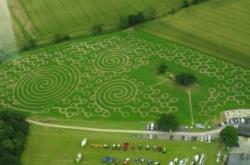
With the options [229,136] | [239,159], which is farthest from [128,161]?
[239,159]

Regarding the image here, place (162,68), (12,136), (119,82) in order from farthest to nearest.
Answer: (162,68) → (119,82) → (12,136)

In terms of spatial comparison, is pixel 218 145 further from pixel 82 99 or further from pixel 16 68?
pixel 16 68

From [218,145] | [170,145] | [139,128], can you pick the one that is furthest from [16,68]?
[218,145]

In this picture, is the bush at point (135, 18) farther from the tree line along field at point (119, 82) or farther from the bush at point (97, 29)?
the bush at point (97, 29)

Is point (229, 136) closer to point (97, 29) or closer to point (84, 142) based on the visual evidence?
point (84, 142)

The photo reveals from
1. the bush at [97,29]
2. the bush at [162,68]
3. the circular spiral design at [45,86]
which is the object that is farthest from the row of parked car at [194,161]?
the bush at [97,29]

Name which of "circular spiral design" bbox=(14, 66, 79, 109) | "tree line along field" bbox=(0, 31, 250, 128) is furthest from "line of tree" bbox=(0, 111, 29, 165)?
"circular spiral design" bbox=(14, 66, 79, 109)

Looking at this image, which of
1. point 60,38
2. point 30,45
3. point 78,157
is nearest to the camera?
point 78,157
